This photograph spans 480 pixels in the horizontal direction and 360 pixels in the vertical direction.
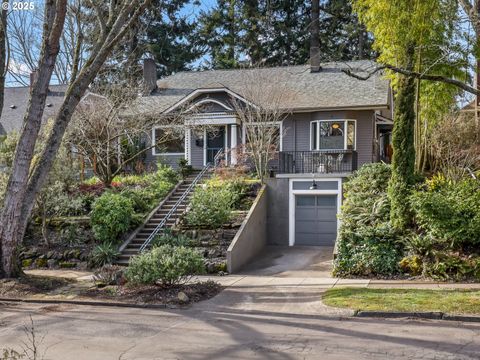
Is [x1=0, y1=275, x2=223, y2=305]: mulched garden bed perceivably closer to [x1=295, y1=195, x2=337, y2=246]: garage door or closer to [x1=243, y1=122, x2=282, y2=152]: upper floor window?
[x1=295, y1=195, x2=337, y2=246]: garage door

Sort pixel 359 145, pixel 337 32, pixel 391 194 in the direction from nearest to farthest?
pixel 391 194, pixel 359 145, pixel 337 32

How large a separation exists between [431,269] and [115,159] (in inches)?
626

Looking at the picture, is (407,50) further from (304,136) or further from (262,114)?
(304,136)

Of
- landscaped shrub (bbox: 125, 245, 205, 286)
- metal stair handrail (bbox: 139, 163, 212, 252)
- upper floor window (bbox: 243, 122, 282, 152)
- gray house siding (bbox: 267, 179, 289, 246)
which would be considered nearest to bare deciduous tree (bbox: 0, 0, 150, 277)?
landscaped shrub (bbox: 125, 245, 205, 286)

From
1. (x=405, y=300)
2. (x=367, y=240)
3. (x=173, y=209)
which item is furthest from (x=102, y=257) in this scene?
(x=405, y=300)

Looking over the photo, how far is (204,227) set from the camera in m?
16.6

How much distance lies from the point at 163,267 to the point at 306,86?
618 inches

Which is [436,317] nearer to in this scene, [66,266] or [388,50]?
[388,50]

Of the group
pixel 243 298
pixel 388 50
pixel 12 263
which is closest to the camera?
pixel 243 298

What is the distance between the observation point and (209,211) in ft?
53.6

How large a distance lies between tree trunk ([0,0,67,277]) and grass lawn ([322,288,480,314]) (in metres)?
7.54

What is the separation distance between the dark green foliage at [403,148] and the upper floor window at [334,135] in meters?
7.09

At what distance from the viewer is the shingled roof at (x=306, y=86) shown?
21703 mm

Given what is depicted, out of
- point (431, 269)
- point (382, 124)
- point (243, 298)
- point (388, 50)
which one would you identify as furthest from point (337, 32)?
point (243, 298)
